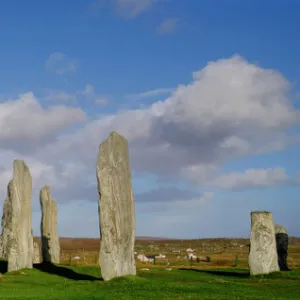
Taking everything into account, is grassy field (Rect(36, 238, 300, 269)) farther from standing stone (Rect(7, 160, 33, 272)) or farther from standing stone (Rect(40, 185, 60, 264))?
standing stone (Rect(7, 160, 33, 272))

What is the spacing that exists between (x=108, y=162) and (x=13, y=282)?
725 cm

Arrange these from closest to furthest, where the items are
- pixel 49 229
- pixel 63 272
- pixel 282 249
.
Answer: pixel 63 272
pixel 282 249
pixel 49 229

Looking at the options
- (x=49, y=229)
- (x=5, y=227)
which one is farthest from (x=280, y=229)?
(x=5, y=227)

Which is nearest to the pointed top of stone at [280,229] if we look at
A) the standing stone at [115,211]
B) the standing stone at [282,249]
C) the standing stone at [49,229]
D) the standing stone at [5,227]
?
the standing stone at [282,249]

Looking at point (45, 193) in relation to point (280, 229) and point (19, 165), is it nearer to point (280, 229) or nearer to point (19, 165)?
point (19, 165)

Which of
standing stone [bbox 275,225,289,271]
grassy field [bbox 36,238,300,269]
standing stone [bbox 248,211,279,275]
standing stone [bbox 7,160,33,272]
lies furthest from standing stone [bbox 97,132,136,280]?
grassy field [bbox 36,238,300,269]

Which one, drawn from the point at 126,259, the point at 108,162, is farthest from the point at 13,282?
the point at 108,162

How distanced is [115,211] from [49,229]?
15854 mm

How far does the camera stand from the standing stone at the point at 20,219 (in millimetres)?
32969

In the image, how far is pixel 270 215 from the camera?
1287 inches

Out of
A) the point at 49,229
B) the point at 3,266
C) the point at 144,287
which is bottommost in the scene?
the point at 144,287

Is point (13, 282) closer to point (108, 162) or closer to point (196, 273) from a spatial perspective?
point (108, 162)

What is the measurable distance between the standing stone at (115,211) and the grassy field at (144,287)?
1.07 m

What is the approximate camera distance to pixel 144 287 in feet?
77.0
